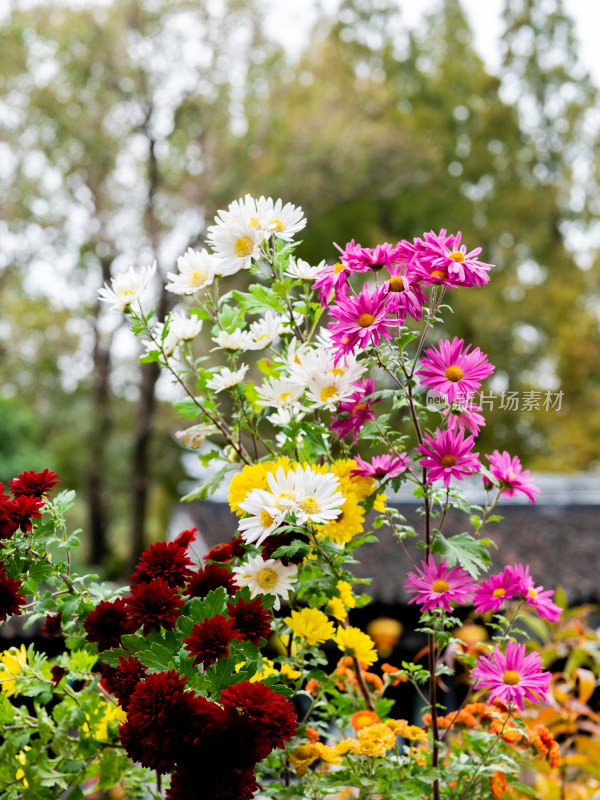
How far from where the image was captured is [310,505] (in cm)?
72

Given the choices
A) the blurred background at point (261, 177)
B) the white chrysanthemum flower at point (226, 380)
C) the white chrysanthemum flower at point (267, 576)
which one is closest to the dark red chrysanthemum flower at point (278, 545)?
the white chrysanthemum flower at point (267, 576)

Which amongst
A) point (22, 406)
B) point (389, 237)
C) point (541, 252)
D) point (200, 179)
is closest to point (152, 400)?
point (22, 406)

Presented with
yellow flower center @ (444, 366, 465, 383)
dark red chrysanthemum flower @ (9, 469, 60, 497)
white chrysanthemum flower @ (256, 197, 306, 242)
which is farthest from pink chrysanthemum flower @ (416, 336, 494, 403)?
dark red chrysanthemum flower @ (9, 469, 60, 497)

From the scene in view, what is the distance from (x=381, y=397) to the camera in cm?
85

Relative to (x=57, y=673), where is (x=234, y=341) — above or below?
above

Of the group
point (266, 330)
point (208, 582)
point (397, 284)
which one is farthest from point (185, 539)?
point (397, 284)

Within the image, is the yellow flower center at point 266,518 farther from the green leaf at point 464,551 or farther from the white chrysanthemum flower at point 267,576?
the green leaf at point 464,551

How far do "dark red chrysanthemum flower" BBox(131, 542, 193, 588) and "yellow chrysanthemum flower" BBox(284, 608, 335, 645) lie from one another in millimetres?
131

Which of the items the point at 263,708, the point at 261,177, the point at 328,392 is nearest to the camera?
the point at 263,708

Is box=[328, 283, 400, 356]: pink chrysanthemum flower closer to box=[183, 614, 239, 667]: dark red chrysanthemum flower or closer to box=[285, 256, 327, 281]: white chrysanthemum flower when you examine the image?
box=[285, 256, 327, 281]: white chrysanthemum flower

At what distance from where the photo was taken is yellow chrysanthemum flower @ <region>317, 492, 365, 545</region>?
81 centimetres

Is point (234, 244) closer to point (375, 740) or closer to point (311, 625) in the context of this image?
point (311, 625)

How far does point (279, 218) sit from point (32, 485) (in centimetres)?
41

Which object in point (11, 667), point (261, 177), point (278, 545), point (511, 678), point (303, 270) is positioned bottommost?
point (11, 667)
